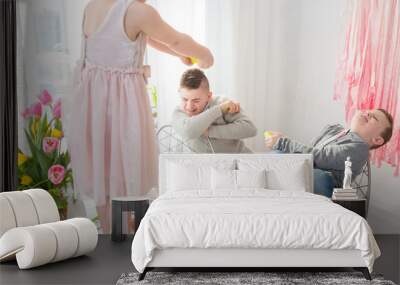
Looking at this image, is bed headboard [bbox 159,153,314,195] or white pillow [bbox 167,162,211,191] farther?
bed headboard [bbox 159,153,314,195]

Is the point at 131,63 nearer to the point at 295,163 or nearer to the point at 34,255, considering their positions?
the point at 295,163

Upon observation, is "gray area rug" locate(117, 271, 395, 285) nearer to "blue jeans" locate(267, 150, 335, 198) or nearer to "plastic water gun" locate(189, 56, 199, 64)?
"blue jeans" locate(267, 150, 335, 198)

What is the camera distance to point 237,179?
6.14m

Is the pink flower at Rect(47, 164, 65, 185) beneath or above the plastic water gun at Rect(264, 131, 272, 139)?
beneath

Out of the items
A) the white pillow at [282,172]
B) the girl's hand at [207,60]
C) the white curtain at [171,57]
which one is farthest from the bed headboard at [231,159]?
the girl's hand at [207,60]

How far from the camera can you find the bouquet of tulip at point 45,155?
6957mm

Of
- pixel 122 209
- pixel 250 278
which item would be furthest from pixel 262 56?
pixel 250 278

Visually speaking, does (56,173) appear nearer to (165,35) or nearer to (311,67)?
(165,35)

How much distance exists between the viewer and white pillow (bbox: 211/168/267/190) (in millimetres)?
6102

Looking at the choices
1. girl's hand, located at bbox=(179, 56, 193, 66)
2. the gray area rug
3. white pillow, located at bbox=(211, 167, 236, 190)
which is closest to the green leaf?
girl's hand, located at bbox=(179, 56, 193, 66)

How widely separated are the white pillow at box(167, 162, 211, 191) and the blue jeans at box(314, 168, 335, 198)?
117 centimetres

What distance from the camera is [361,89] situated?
272 inches

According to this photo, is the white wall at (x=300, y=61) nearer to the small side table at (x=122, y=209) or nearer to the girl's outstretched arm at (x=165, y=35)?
the girl's outstretched arm at (x=165, y=35)

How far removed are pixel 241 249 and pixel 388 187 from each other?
109 inches
